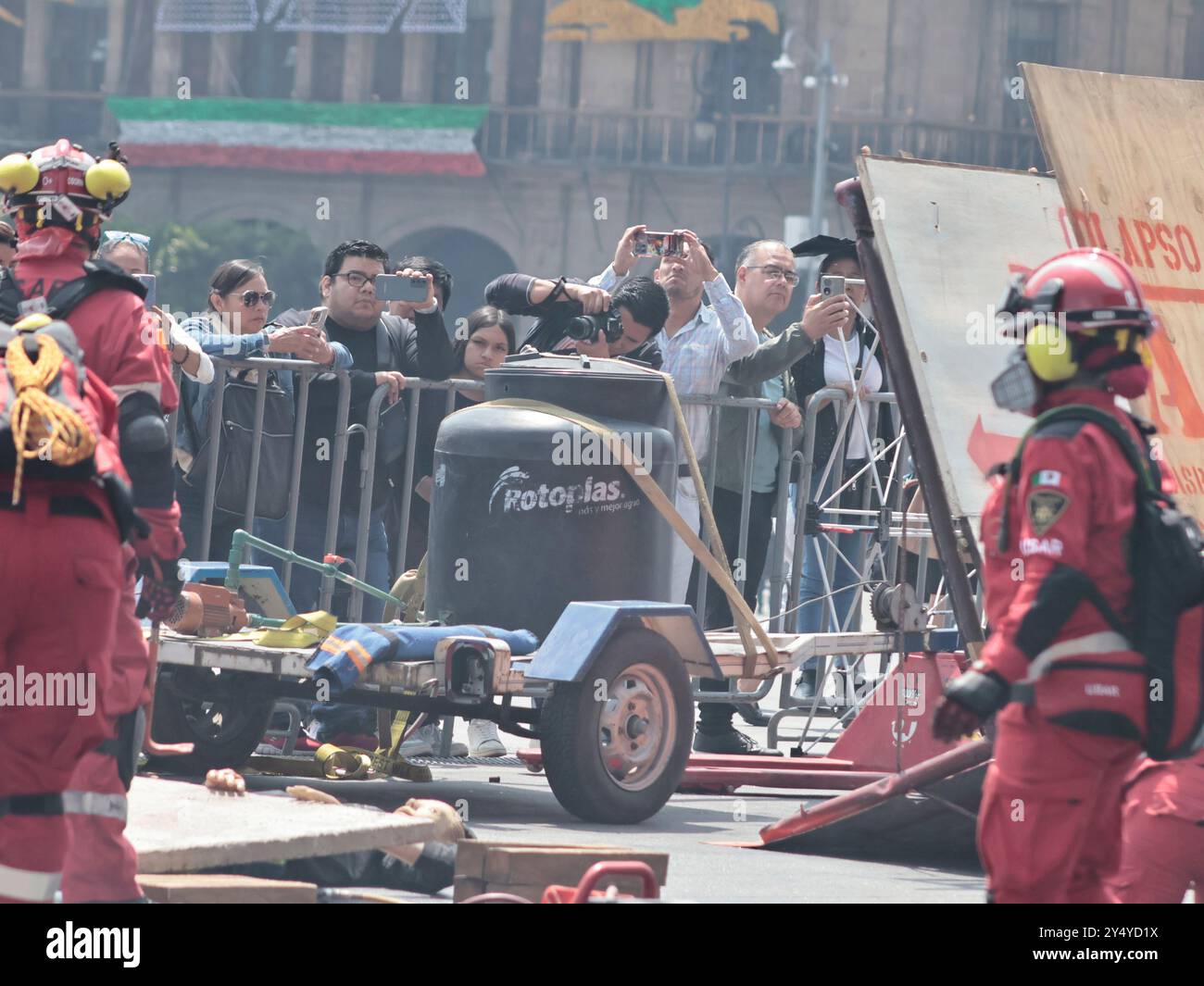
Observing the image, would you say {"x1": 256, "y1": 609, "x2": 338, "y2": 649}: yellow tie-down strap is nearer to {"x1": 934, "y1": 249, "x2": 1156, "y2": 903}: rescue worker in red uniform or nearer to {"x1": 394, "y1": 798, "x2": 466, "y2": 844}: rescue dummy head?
{"x1": 394, "y1": 798, "x2": 466, "y2": 844}: rescue dummy head

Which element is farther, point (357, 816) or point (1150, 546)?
point (357, 816)

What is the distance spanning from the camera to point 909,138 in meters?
46.9

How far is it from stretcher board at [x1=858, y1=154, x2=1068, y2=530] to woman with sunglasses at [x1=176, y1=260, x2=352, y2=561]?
8.89 ft

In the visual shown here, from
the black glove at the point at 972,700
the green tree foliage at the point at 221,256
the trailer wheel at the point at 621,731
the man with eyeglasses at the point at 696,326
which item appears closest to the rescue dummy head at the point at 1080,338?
the black glove at the point at 972,700

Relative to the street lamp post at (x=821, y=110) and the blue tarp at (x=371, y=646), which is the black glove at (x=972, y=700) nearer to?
the blue tarp at (x=371, y=646)

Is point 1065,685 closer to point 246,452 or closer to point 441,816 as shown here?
point 441,816

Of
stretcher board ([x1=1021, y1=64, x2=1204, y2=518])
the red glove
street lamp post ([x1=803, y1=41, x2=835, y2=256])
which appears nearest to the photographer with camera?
stretcher board ([x1=1021, y1=64, x2=1204, y2=518])

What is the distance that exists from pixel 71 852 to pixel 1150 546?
251cm

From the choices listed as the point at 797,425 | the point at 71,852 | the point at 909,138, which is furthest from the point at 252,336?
the point at 909,138

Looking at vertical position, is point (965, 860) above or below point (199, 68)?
below

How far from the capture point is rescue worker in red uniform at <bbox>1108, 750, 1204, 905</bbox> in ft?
17.6

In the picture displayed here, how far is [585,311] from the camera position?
28.5ft
